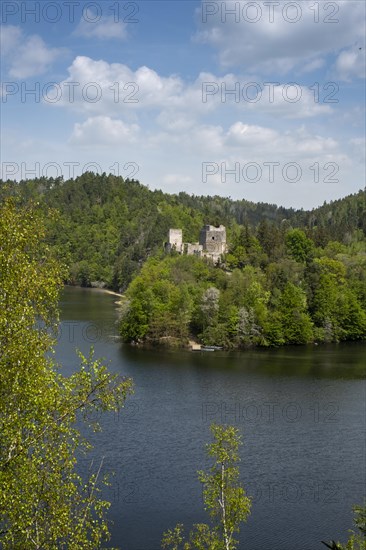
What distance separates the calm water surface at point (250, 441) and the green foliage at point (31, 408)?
1231cm

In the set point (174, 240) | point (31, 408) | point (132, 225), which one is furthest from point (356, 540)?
point (132, 225)

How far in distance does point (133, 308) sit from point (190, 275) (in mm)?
9402

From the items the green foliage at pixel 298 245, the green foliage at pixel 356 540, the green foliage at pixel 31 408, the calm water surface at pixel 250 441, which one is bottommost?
the calm water surface at pixel 250 441

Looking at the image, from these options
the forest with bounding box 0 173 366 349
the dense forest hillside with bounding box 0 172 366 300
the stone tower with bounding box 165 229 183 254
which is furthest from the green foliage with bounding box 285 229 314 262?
the stone tower with bounding box 165 229 183 254

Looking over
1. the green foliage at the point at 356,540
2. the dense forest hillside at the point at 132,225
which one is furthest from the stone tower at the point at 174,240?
the green foliage at the point at 356,540

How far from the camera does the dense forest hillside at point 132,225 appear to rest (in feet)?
275

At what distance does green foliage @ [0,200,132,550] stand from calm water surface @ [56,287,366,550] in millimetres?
12306

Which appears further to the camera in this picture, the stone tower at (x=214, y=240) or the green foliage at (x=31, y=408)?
the stone tower at (x=214, y=240)

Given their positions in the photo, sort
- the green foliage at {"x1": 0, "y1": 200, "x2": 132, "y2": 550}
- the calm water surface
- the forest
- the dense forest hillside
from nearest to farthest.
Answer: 1. the green foliage at {"x1": 0, "y1": 200, "x2": 132, "y2": 550}
2. the calm water surface
3. the forest
4. the dense forest hillside

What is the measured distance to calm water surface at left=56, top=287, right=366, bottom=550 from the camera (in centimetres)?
2264

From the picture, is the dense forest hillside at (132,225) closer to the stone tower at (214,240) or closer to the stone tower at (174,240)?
the stone tower at (214,240)

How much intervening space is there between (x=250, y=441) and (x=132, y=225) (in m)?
107

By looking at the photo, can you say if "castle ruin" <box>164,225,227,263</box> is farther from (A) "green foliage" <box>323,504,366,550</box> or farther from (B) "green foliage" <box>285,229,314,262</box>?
(A) "green foliage" <box>323,504,366,550</box>

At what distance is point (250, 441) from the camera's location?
100.0ft
